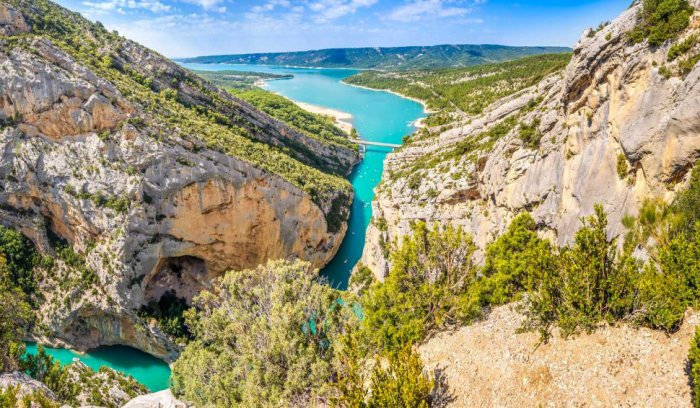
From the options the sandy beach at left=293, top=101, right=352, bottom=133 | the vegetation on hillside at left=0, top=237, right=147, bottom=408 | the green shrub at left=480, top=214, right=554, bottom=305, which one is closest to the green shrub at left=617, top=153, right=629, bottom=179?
the green shrub at left=480, top=214, right=554, bottom=305

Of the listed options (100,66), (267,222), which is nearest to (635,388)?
(267,222)

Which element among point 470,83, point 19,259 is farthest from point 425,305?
point 470,83

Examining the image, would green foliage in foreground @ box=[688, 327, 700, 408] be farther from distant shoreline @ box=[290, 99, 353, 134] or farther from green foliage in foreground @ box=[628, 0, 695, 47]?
distant shoreline @ box=[290, 99, 353, 134]

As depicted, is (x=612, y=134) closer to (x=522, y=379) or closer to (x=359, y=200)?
(x=522, y=379)

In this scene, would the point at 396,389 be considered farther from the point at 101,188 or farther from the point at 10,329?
the point at 101,188

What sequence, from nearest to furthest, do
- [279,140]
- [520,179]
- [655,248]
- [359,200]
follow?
1. [655,248]
2. [520,179]
3. [279,140]
4. [359,200]

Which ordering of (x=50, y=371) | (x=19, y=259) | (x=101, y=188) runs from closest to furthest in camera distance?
(x=50, y=371) → (x=101, y=188) → (x=19, y=259)

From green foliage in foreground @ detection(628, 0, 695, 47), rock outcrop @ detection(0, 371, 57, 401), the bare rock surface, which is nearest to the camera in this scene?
the bare rock surface
